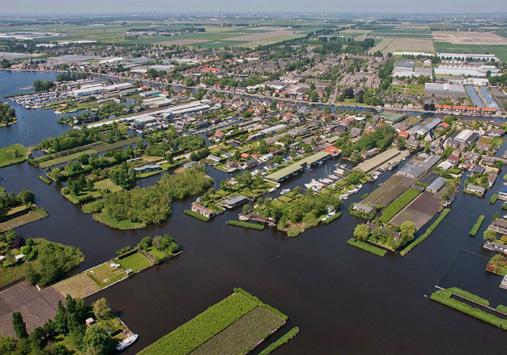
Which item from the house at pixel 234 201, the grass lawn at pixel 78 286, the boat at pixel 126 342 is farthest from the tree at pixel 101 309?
the house at pixel 234 201

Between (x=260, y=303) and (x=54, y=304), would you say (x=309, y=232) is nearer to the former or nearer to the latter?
(x=260, y=303)

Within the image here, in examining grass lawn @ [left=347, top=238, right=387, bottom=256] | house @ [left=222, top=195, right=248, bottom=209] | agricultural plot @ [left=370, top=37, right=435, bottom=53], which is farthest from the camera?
agricultural plot @ [left=370, top=37, right=435, bottom=53]

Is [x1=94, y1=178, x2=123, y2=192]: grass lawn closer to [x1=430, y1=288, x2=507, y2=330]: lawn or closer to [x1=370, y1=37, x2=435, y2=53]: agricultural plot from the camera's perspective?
[x1=430, y1=288, x2=507, y2=330]: lawn

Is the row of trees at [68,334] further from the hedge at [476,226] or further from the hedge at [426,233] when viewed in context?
the hedge at [476,226]

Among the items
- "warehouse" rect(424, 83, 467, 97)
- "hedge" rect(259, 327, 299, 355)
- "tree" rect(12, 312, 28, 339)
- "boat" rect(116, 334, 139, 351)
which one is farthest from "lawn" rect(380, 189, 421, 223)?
"warehouse" rect(424, 83, 467, 97)

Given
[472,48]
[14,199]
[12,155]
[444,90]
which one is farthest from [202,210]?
[472,48]

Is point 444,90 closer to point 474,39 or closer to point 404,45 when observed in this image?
point 404,45
